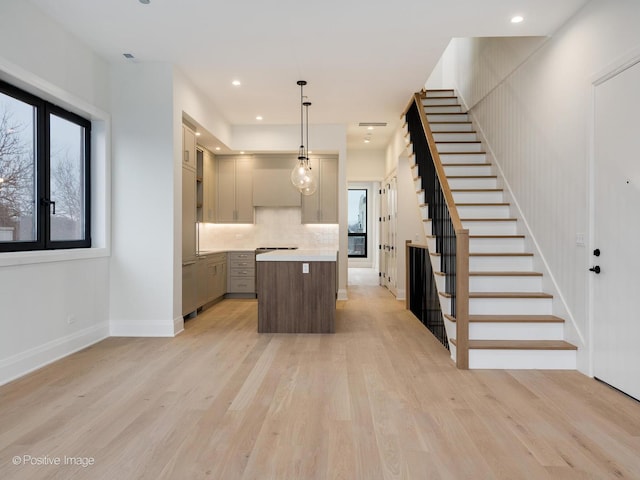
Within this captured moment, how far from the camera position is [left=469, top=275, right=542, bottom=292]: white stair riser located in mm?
4188

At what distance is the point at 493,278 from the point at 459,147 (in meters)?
2.39

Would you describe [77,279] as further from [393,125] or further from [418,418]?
[393,125]

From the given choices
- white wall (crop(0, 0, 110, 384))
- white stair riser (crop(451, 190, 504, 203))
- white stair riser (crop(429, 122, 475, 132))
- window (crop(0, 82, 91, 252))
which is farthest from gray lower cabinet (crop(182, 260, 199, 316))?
white stair riser (crop(429, 122, 475, 132))

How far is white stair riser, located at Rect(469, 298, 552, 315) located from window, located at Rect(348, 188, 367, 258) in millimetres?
10185

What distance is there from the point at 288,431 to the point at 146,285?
9.54 feet

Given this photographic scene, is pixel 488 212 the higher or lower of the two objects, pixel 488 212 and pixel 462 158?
the lower

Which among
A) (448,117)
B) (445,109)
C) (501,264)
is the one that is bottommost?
(501,264)

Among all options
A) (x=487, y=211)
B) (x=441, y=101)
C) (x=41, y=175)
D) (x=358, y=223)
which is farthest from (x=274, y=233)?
(x=358, y=223)

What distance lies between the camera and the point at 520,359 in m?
3.54

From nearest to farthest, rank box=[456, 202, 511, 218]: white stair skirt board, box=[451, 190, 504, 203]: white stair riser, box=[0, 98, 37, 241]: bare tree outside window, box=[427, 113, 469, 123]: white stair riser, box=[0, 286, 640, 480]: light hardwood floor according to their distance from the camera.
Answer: box=[0, 286, 640, 480]: light hardwood floor < box=[0, 98, 37, 241]: bare tree outside window < box=[456, 202, 511, 218]: white stair skirt board < box=[451, 190, 504, 203]: white stair riser < box=[427, 113, 469, 123]: white stair riser

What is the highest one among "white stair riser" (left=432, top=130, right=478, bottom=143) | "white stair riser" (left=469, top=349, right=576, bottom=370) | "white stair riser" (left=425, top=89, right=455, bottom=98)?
"white stair riser" (left=425, top=89, right=455, bottom=98)

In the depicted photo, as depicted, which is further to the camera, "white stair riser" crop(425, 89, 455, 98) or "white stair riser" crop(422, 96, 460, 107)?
"white stair riser" crop(425, 89, 455, 98)

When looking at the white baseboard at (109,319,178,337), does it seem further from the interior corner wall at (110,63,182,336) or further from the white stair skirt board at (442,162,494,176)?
the white stair skirt board at (442,162,494,176)

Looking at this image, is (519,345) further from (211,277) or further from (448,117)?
(211,277)
